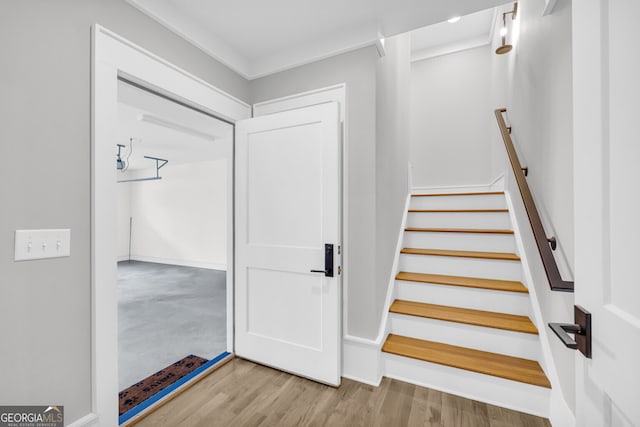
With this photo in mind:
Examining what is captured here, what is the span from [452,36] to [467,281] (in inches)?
146

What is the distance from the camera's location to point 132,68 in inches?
59.7

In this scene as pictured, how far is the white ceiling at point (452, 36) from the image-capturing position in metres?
3.75

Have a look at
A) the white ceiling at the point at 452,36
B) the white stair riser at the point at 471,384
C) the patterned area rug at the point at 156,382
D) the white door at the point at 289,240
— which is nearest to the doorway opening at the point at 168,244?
the patterned area rug at the point at 156,382

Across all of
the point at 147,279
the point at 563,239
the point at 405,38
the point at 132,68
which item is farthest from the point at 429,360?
the point at 147,279

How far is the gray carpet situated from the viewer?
2379 mm

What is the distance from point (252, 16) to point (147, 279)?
5.49 m

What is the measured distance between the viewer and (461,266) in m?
2.39

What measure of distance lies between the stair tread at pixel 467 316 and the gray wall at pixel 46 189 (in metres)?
1.96

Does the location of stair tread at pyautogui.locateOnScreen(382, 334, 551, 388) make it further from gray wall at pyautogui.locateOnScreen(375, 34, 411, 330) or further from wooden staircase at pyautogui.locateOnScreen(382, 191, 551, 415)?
gray wall at pyautogui.locateOnScreen(375, 34, 411, 330)

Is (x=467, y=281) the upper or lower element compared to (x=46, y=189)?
lower

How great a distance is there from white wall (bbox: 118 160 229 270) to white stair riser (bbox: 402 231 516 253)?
493 cm

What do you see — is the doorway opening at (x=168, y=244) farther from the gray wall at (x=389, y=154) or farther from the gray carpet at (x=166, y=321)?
the gray wall at (x=389, y=154)

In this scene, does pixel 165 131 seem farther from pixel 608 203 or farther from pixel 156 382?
pixel 608 203

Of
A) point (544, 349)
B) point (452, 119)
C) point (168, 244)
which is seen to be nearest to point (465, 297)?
point (544, 349)
